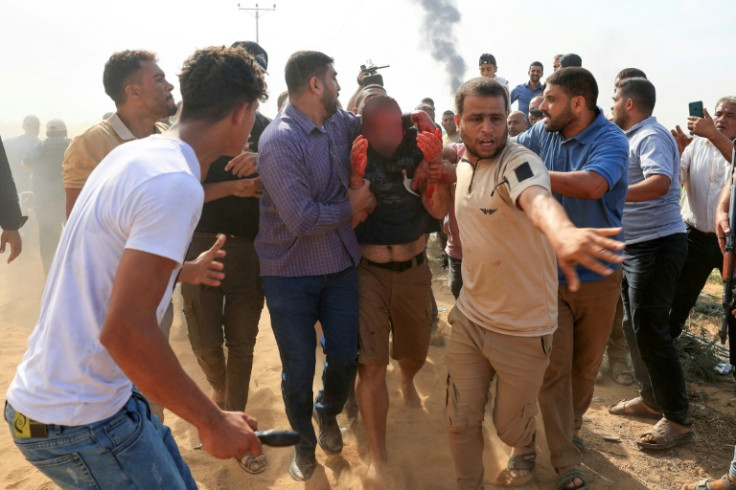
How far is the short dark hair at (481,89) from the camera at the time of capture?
2801mm

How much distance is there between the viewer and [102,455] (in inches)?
64.6

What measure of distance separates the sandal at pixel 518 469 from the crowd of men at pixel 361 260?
1cm

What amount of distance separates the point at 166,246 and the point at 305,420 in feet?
7.07

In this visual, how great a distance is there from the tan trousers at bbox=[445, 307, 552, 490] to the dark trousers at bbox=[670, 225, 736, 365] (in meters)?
2.35

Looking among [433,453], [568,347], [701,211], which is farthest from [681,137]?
[433,453]

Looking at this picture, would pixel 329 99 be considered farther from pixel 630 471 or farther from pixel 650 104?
pixel 630 471

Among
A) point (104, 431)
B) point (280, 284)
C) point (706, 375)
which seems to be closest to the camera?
point (104, 431)

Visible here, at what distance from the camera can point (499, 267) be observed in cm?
274

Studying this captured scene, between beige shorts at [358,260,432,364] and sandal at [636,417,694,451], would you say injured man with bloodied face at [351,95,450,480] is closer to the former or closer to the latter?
beige shorts at [358,260,432,364]

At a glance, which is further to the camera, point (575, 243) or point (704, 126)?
point (704, 126)

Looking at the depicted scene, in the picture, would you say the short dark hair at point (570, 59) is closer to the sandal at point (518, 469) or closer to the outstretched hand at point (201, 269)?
the sandal at point (518, 469)

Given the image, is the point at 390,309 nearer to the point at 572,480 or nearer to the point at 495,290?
the point at 495,290

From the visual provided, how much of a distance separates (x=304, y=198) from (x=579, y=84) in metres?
1.77

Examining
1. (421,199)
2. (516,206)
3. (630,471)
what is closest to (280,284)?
(421,199)
